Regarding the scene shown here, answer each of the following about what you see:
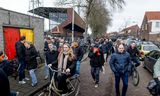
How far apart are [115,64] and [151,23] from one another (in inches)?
2552

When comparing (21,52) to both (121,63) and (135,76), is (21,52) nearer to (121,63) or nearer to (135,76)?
(121,63)

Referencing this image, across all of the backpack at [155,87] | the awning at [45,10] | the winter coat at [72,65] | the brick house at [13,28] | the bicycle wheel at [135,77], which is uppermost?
the awning at [45,10]

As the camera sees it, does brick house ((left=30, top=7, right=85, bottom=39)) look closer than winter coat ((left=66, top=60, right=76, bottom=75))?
No

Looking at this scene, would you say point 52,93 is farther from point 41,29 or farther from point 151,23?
point 151,23

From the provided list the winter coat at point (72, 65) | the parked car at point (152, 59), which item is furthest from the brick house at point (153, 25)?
the winter coat at point (72, 65)

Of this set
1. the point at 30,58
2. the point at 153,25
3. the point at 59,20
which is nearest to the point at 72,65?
the point at 30,58

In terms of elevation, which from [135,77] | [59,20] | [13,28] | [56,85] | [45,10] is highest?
[45,10]

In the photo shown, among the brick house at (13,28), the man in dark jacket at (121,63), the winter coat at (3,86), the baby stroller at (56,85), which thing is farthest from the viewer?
the brick house at (13,28)

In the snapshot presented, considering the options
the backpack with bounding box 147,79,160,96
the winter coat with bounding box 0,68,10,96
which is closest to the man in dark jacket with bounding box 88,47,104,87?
the backpack with bounding box 147,79,160,96

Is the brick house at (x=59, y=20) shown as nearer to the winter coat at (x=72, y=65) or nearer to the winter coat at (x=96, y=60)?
the winter coat at (x=96, y=60)

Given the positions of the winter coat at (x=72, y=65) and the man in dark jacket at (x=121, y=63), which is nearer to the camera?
the winter coat at (x=72, y=65)

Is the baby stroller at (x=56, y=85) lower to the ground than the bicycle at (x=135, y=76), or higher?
higher

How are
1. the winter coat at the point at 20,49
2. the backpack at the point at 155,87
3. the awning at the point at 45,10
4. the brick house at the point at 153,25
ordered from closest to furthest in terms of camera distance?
the backpack at the point at 155,87 < the winter coat at the point at 20,49 < the awning at the point at 45,10 < the brick house at the point at 153,25

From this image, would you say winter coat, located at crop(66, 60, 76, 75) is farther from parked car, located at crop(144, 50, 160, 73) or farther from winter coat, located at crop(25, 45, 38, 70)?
parked car, located at crop(144, 50, 160, 73)
